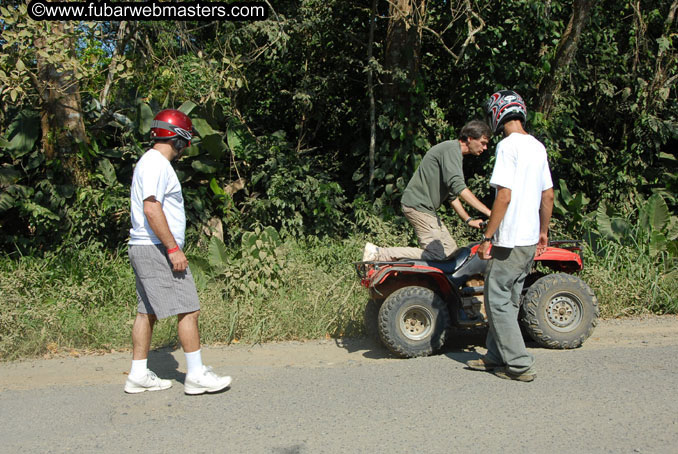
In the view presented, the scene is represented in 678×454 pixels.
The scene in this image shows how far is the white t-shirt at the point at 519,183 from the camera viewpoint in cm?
459

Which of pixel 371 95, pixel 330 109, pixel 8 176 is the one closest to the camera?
pixel 8 176

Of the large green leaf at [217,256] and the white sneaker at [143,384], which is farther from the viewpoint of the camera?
the large green leaf at [217,256]

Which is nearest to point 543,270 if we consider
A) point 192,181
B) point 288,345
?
point 288,345

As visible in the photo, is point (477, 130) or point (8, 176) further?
point (8, 176)

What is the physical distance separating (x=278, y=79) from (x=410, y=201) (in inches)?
195

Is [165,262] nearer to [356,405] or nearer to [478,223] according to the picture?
[356,405]

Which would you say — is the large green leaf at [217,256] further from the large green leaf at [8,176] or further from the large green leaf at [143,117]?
the large green leaf at [8,176]

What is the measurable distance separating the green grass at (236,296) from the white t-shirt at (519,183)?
212cm

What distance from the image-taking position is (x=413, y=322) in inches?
212

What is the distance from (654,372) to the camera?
474 cm

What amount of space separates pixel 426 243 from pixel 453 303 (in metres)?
0.59

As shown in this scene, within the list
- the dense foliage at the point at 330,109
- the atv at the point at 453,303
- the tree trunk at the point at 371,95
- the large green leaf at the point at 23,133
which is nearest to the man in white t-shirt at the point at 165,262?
the atv at the point at 453,303

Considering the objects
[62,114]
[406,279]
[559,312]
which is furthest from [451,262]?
[62,114]

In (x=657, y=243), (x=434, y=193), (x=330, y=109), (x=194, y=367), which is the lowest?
(x=194, y=367)
